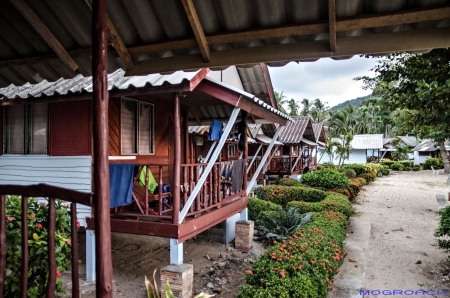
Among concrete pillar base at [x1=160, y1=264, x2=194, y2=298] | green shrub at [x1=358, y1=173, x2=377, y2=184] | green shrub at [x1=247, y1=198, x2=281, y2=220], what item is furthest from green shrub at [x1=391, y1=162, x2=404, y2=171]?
concrete pillar base at [x1=160, y1=264, x2=194, y2=298]

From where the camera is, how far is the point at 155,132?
340 inches

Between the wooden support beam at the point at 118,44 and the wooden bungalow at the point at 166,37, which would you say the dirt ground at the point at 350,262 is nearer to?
the wooden bungalow at the point at 166,37

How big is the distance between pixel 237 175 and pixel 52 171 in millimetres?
4593

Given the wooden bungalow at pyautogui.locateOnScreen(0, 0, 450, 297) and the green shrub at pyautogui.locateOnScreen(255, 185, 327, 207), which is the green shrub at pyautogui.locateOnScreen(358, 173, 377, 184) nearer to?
the green shrub at pyautogui.locateOnScreen(255, 185, 327, 207)

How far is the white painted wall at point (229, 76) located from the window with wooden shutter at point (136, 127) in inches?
94.8

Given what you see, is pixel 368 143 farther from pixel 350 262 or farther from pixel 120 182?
pixel 120 182

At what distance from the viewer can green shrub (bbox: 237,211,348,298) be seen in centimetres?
477

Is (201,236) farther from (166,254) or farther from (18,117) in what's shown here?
(18,117)

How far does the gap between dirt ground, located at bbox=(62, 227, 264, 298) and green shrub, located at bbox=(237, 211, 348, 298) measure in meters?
1.18

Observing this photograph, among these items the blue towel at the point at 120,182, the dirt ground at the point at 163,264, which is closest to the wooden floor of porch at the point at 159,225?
the blue towel at the point at 120,182

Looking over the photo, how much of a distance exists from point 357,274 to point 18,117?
854 centimetres

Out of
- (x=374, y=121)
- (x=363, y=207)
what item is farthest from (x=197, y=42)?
(x=374, y=121)

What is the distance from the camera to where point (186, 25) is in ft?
10.4

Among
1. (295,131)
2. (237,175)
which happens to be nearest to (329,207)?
(237,175)
